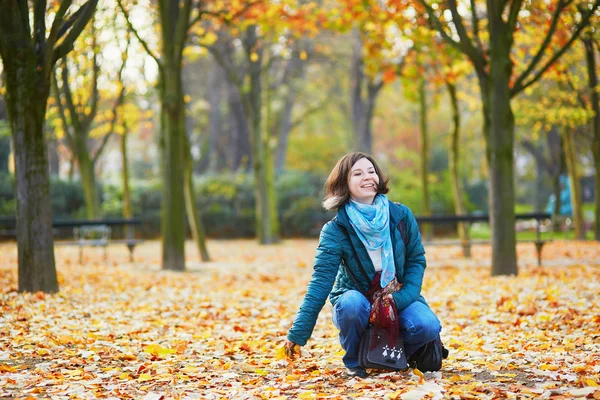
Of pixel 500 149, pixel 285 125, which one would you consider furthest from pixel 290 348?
pixel 285 125

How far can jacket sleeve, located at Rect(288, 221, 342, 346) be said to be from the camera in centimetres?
504

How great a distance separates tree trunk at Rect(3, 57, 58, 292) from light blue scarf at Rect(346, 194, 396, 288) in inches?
219

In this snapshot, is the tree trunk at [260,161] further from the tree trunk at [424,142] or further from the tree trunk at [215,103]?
the tree trunk at [215,103]

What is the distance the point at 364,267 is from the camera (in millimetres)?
5031

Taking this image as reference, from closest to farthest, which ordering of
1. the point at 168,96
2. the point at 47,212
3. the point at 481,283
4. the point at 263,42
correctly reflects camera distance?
the point at 47,212 < the point at 481,283 < the point at 168,96 < the point at 263,42

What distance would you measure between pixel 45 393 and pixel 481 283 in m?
7.56

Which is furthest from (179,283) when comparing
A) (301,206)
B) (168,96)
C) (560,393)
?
(301,206)

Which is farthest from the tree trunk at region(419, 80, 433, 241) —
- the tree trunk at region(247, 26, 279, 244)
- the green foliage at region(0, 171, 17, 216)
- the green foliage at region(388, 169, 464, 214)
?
the green foliage at region(0, 171, 17, 216)

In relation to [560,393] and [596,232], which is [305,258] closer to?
[596,232]

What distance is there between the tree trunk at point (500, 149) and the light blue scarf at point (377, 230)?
271 inches

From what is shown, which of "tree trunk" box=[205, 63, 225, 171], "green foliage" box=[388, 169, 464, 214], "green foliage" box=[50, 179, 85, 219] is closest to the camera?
"green foliage" box=[50, 179, 85, 219]

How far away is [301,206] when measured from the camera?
1103 inches

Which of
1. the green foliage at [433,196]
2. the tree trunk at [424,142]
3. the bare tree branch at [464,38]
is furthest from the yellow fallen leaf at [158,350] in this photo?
the green foliage at [433,196]

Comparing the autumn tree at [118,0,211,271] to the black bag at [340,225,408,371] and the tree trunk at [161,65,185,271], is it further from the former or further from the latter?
the black bag at [340,225,408,371]
